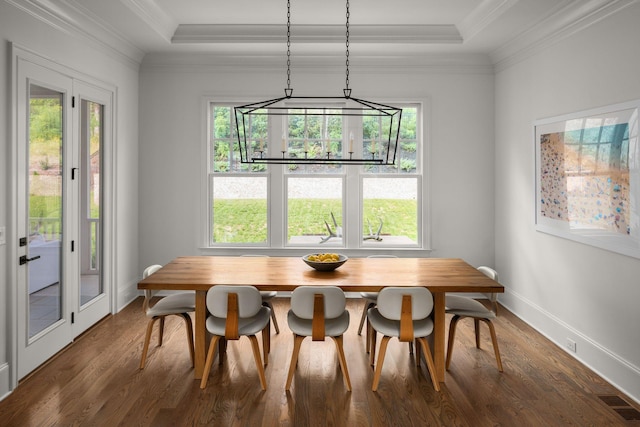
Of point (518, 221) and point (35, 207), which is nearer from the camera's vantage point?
point (35, 207)

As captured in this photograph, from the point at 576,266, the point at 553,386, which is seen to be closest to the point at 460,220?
the point at 576,266

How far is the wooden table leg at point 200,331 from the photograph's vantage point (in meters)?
2.98

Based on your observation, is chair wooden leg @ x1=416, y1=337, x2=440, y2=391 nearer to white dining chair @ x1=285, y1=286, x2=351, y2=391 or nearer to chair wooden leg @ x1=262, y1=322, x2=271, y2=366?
white dining chair @ x1=285, y1=286, x2=351, y2=391

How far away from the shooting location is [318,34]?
4.36m

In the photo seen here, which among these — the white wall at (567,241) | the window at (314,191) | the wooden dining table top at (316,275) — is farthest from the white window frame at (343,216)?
the wooden dining table top at (316,275)

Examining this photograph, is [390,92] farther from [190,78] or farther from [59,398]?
[59,398]

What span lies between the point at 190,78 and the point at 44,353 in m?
3.25

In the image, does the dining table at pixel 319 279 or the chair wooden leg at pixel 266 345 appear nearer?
the dining table at pixel 319 279

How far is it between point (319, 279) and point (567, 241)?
2.27 meters

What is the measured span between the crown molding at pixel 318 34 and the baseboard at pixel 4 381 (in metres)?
3.39

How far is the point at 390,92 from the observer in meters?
4.94

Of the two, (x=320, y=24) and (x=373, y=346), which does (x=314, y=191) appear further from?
(x=373, y=346)

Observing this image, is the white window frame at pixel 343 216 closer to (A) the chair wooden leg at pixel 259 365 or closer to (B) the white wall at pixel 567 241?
(B) the white wall at pixel 567 241

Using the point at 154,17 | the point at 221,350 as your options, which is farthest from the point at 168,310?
the point at 154,17
